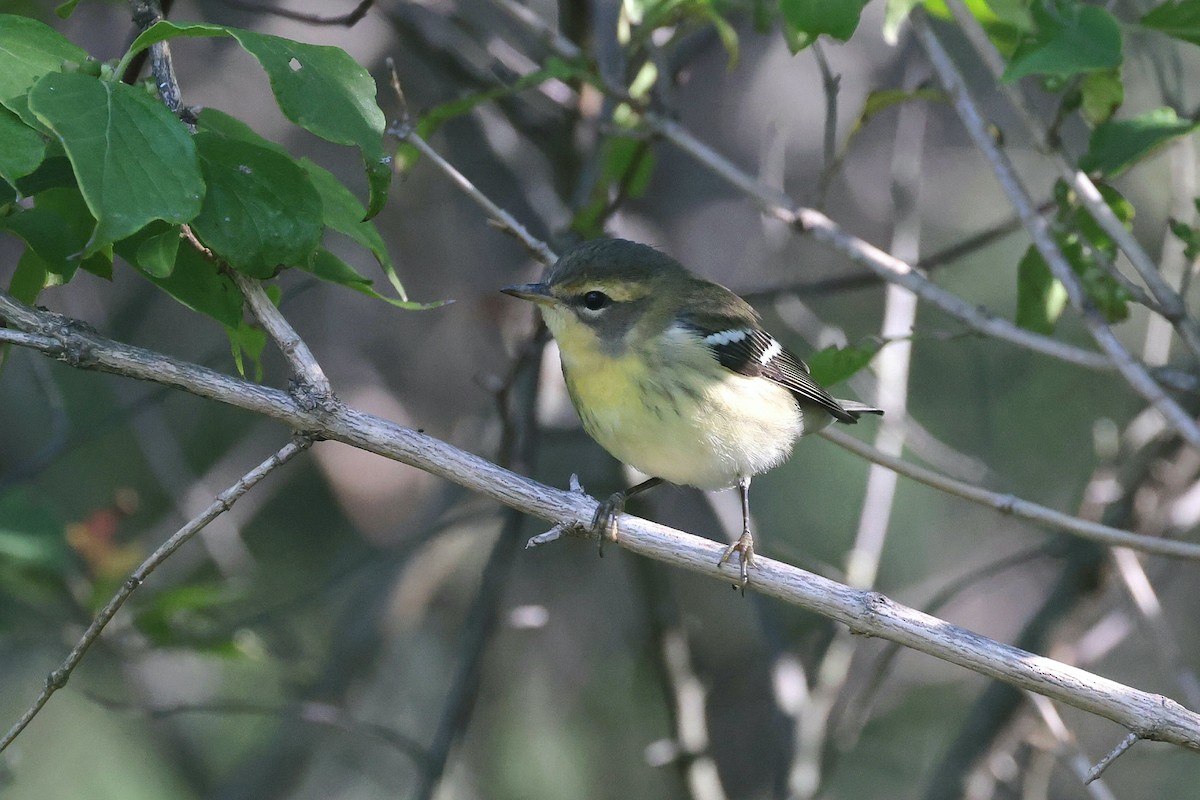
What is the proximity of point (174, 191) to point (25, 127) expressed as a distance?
275mm

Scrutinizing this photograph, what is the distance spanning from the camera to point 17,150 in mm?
1787

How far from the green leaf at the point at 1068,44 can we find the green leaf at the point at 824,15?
1.18ft

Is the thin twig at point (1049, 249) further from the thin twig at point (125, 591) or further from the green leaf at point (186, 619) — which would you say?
the green leaf at point (186, 619)

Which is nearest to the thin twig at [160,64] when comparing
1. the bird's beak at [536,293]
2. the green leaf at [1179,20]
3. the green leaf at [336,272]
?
the green leaf at [336,272]

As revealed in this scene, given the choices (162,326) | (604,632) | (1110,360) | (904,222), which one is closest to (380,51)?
(162,326)

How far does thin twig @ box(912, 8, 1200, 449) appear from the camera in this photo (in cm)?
310

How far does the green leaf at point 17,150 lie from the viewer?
1761mm

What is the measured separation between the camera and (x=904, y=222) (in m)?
4.64

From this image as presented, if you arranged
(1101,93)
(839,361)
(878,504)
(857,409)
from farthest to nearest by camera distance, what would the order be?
(878,504)
(857,409)
(1101,93)
(839,361)

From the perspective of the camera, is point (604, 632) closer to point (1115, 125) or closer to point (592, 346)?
point (592, 346)

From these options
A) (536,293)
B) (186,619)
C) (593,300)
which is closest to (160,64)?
(536,293)

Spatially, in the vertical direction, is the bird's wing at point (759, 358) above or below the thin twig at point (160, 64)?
below

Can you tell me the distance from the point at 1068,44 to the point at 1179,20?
0.52 m

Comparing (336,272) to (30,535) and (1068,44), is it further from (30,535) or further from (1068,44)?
(30,535)
